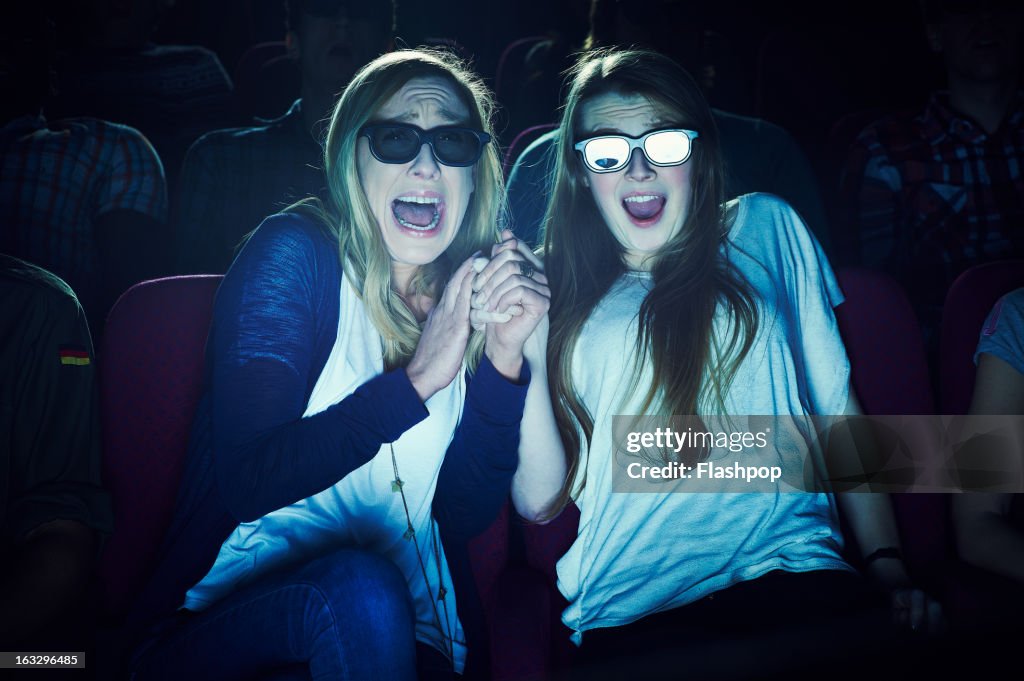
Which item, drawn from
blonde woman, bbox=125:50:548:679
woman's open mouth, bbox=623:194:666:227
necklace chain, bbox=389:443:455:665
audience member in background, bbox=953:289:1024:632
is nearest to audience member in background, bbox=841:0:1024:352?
audience member in background, bbox=953:289:1024:632

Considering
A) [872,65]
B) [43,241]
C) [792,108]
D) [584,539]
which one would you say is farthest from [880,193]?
[43,241]

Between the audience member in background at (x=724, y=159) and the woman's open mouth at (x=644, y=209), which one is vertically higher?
the audience member in background at (x=724, y=159)

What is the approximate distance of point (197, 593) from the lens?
51.0 inches

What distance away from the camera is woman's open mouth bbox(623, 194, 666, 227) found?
155 cm

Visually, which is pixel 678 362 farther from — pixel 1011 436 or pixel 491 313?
pixel 1011 436

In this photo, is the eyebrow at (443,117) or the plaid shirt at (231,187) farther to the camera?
the plaid shirt at (231,187)

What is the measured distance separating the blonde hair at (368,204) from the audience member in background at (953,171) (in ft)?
3.64

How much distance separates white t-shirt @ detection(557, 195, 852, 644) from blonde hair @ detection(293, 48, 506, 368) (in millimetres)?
268

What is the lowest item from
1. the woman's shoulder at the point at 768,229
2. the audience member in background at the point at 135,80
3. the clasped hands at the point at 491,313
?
the clasped hands at the point at 491,313

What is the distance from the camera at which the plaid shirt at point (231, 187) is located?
6.61 feet

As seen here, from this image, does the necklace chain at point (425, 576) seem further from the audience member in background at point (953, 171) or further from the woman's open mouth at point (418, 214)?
the audience member in background at point (953, 171)

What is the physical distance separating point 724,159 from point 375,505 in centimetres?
99

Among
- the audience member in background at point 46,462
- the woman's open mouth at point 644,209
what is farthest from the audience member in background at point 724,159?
the audience member in background at point 46,462

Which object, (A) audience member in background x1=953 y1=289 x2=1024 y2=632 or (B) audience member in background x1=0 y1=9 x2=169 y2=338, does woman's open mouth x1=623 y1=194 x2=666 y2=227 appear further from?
(B) audience member in background x1=0 y1=9 x2=169 y2=338
